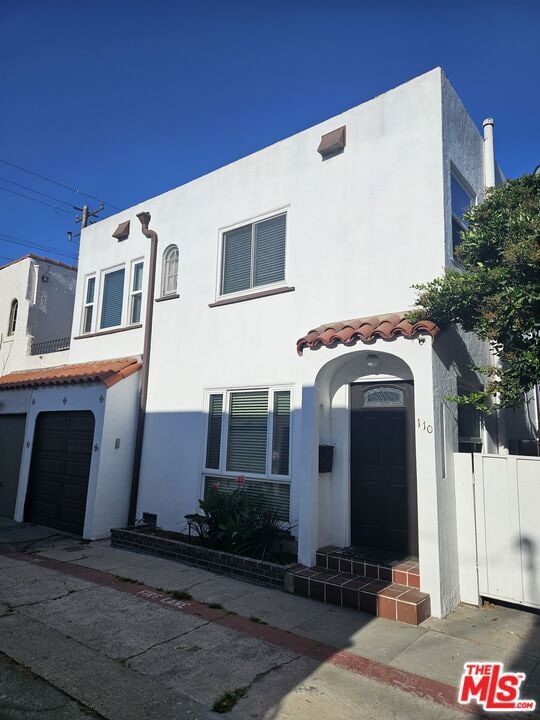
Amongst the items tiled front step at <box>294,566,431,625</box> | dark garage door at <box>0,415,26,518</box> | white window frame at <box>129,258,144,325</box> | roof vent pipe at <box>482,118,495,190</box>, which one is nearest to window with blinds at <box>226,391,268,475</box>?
tiled front step at <box>294,566,431,625</box>

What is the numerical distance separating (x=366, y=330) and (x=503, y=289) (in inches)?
67.7

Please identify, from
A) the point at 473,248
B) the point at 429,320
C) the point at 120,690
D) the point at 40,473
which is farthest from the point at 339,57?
the point at 40,473

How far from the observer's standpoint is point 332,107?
Result: 27.6 ft

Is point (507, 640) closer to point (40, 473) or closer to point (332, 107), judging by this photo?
point (332, 107)

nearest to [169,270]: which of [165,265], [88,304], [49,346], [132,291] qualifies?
[165,265]

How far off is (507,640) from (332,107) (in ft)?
27.3

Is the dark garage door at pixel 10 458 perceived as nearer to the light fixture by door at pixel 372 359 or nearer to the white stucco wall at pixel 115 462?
the white stucco wall at pixel 115 462

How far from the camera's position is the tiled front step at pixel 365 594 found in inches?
208

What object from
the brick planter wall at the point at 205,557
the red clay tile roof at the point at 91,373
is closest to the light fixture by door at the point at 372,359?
the brick planter wall at the point at 205,557

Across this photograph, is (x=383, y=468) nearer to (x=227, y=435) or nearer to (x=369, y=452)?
(x=369, y=452)

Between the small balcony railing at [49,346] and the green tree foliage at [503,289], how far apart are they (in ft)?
36.5

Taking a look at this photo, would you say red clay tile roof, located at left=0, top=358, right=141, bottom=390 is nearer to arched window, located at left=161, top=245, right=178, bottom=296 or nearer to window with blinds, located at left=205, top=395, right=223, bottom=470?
arched window, located at left=161, top=245, right=178, bottom=296

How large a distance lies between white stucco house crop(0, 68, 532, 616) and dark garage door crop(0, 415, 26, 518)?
580 millimetres

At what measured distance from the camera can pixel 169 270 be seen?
35.5 ft
